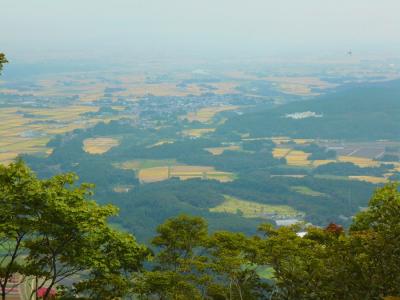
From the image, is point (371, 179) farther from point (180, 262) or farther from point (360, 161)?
point (180, 262)

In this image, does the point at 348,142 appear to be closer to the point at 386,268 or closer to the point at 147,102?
the point at 147,102

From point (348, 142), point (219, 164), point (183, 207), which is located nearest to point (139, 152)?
point (219, 164)

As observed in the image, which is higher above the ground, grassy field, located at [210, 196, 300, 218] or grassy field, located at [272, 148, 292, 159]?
grassy field, located at [210, 196, 300, 218]

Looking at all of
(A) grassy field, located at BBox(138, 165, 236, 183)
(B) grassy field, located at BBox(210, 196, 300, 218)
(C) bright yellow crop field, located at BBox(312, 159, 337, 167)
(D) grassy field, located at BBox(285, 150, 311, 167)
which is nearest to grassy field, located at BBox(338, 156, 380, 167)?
(C) bright yellow crop field, located at BBox(312, 159, 337, 167)

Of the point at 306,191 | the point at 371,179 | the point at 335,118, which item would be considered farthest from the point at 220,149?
the point at 335,118

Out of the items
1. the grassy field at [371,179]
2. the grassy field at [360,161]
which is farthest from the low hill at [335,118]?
the grassy field at [371,179]

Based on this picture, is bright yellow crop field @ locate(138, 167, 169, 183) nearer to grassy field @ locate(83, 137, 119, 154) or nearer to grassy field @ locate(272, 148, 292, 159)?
grassy field @ locate(83, 137, 119, 154)
